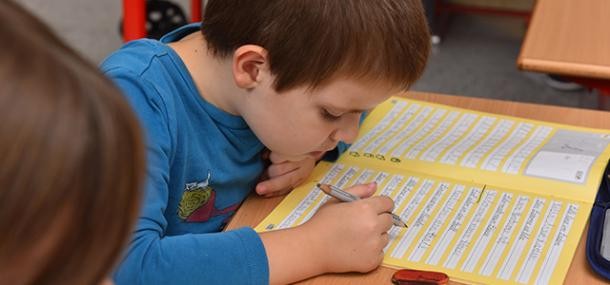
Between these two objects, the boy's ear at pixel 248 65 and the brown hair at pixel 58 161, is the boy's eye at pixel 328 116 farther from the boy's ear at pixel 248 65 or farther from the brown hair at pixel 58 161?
the brown hair at pixel 58 161

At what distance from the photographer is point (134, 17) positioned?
2.11 m

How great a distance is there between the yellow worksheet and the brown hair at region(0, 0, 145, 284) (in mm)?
456

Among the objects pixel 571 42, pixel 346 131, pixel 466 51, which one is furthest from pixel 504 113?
pixel 466 51

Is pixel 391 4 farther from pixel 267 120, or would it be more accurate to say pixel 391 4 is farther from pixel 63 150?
pixel 63 150

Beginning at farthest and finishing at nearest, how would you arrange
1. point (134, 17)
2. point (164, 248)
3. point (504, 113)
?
point (134, 17), point (504, 113), point (164, 248)

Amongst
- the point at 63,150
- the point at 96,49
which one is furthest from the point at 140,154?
the point at 96,49

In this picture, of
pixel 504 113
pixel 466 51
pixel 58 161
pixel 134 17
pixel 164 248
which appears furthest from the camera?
pixel 466 51

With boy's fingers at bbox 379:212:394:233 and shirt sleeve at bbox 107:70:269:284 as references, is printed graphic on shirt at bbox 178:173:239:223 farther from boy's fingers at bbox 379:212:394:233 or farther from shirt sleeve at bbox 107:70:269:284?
boy's fingers at bbox 379:212:394:233

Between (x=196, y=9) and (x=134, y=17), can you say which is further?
(x=196, y=9)

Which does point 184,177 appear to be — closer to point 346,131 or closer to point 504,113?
point 346,131

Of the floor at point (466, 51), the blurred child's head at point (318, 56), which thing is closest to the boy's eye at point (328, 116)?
the blurred child's head at point (318, 56)

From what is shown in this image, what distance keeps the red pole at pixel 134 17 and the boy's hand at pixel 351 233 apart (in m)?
1.30

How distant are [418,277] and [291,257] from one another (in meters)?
0.13

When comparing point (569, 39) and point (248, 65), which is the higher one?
point (248, 65)
